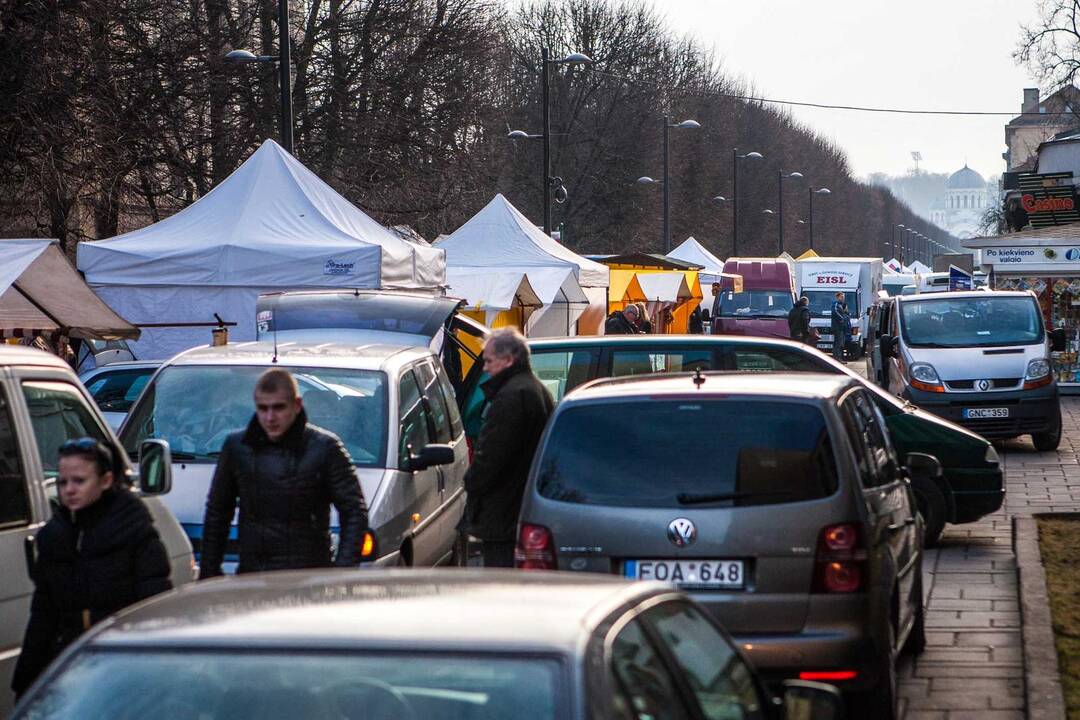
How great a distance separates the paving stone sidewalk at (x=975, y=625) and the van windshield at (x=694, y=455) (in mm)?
1444

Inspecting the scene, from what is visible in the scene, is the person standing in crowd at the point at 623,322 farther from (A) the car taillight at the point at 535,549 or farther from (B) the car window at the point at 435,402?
(A) the car taillight at the point at 535,549

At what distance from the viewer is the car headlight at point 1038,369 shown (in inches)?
789

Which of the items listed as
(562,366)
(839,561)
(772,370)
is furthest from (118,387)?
(839,561)

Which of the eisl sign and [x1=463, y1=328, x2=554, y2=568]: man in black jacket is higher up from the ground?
the eisl sign

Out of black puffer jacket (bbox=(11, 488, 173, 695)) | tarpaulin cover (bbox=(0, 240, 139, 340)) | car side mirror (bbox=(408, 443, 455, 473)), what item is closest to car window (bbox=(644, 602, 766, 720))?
black puffer jacket (bbox=(11, 488, 173, 695))

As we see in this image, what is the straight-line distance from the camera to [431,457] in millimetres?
8812

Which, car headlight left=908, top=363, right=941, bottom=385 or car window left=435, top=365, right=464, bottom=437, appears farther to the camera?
car headlight left=908, top=363, right=941, bottom=385

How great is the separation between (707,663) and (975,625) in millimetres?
6158

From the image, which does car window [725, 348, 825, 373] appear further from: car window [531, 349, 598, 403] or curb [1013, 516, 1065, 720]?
curb [1013, 516, 1065, 720]

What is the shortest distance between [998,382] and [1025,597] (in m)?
10.5

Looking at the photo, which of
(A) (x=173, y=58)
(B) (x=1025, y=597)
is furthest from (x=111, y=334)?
(A) (x=173, y=58)

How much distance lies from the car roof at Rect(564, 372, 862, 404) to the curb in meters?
1.56

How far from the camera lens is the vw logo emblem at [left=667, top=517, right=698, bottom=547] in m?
6.51

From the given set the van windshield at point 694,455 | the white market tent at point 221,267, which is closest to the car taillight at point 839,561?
the van windshield at point 694,455
